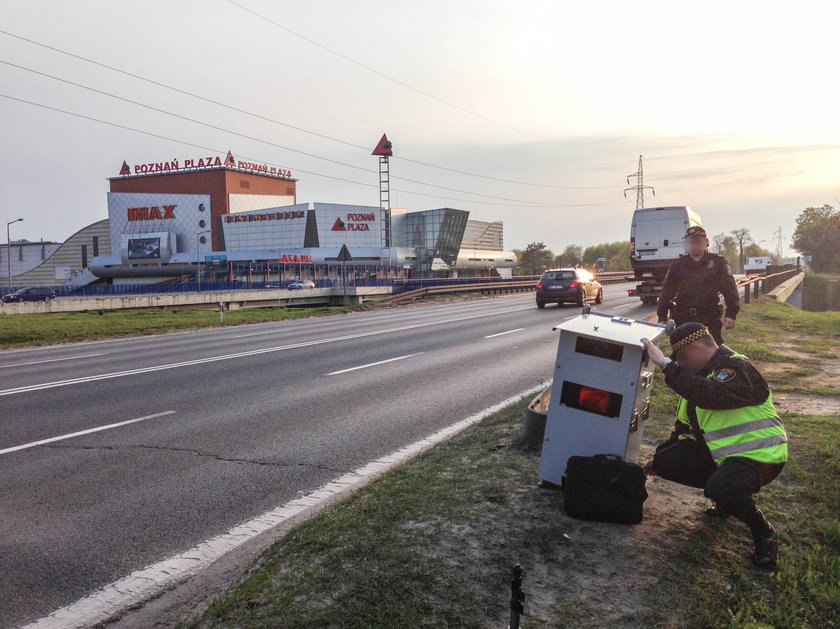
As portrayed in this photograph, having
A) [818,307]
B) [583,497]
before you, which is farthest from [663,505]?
[818,307]

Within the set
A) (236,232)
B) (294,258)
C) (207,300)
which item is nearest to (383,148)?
(294,258)

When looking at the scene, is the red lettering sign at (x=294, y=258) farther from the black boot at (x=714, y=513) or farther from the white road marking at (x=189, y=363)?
the black boot at (x=714, y=513)

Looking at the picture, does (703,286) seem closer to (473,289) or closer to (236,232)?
(473,289)

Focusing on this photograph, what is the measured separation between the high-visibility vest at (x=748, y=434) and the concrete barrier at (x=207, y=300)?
2946 cm

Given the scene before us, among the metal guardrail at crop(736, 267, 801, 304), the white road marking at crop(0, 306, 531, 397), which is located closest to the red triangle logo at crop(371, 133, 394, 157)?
the metal guardrail at crop(736, 267, 801, 304)

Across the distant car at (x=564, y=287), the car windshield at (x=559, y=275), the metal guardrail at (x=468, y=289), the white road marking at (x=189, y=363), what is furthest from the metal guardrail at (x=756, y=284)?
the metal guardrail at (x=468, y=289)

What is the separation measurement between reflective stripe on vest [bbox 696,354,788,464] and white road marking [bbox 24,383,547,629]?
270 centimetres

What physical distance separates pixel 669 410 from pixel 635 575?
4031 mm

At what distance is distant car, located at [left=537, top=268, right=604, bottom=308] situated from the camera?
2683 cm

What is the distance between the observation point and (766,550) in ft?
11.3

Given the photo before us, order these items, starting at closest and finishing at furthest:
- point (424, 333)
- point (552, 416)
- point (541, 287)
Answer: point (552, 416), point (424, 333), point (541, 287)

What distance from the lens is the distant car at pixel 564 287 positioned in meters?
26.8

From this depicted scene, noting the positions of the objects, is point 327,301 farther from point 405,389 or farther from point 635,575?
point 635,575

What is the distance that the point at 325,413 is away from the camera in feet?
25.9
